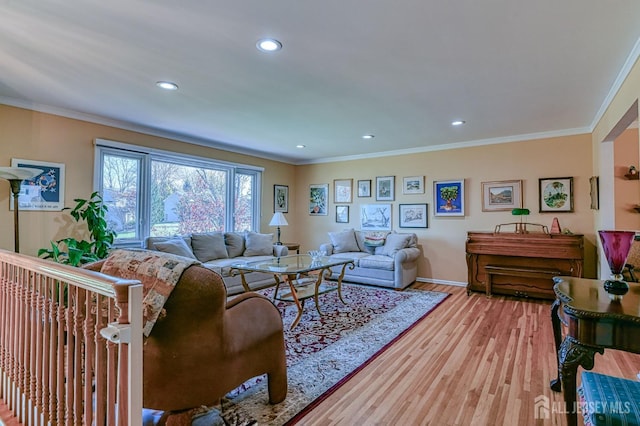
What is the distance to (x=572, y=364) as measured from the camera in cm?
146

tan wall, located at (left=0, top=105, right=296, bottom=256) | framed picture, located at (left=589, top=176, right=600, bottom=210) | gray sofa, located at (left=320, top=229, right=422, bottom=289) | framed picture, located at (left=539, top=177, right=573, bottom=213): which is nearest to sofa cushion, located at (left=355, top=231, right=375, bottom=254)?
gray sofa, located at (left=320, top=229, right=422, bottom=289)

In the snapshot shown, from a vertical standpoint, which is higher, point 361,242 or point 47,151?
point 47,151

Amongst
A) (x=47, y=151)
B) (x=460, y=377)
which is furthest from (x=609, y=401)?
(x=47, y=151)

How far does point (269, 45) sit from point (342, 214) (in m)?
4.63

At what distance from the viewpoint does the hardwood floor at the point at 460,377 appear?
1.89 meters

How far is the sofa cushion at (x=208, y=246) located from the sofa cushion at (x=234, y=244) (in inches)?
5.0

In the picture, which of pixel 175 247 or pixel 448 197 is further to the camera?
pixel 448 197

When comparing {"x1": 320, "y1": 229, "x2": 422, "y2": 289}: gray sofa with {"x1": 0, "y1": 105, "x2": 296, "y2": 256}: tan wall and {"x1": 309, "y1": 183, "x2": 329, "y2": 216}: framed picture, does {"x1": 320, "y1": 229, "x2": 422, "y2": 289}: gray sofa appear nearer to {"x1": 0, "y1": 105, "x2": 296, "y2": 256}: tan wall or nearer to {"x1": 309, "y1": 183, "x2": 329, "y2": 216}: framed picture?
{"x1": 309, "y1": 183, "x2": 329, "y2": 216}: framed picture

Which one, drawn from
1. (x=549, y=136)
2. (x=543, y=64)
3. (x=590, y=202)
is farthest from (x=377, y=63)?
(x=590, y=202)

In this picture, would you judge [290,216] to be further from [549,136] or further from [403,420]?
[403,420]

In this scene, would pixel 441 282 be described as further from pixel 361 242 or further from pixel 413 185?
pixel 413 185

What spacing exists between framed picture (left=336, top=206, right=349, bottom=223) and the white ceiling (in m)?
2.56

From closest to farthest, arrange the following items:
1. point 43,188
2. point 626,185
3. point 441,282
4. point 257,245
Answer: point 43,188, point 626,185, point 257,245, point 441,282

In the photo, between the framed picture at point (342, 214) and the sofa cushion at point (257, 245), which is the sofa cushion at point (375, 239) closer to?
the framed picture at point (342, 214)
